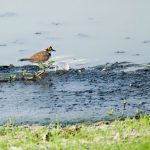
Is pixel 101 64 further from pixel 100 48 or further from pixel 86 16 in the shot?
pixel 86 16

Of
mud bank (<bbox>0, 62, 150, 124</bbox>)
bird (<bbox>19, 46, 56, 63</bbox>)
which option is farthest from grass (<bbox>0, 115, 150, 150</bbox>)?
bird (<bbox>19, 46, 56, 63</bbox>)

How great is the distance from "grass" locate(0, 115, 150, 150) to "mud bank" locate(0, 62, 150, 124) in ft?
5.07

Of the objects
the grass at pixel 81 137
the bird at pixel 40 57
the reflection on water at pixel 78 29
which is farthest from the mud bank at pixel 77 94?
the grass at pixel 81 137

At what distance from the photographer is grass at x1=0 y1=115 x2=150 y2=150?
35.7 ft

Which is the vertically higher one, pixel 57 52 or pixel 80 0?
pixel 80 0

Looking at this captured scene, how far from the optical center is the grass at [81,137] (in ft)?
35.7

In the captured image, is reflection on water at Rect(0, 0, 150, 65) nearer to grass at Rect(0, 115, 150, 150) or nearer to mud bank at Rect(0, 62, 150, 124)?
mud bank at Rect(0, 62, 150, 124)

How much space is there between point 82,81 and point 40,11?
755 centimetres

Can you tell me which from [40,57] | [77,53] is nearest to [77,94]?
[40,57]

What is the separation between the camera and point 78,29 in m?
22.4

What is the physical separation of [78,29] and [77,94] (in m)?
6.60

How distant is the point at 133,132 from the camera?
11.8 m

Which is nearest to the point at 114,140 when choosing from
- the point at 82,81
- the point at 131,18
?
the point at 82,81

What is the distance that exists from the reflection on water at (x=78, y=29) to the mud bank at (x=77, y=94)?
42.5 inches
